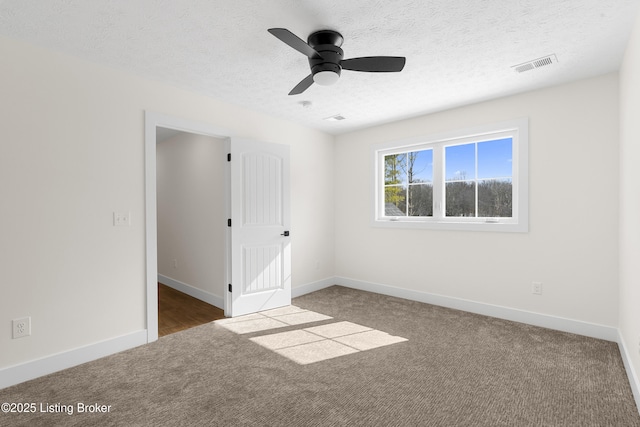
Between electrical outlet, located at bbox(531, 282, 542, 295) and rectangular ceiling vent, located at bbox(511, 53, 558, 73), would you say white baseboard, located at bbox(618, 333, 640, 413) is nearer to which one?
electrical outlet, located at bbox(531, 282, 542, 295)

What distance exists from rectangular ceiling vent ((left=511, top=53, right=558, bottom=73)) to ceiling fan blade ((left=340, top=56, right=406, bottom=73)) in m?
1.33

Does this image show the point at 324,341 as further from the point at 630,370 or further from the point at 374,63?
the point at 374,63

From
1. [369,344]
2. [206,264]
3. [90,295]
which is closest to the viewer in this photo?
[90,295]

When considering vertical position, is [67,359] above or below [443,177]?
below

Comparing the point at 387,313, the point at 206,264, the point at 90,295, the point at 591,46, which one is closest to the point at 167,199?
the point at 206,264

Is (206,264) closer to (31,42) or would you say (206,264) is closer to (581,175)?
(31,42)

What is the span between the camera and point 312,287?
4.78 metres

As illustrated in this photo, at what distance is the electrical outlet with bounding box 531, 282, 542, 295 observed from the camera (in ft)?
10.8

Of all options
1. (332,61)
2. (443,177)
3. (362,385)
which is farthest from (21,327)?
→ (443,177)

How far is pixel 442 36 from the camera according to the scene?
227 centimetres

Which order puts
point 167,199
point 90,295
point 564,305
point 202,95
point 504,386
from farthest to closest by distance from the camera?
point 167,199, point 202,95, point 564,305, point 90,295, point 504,386

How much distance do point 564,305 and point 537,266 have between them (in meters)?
0.43

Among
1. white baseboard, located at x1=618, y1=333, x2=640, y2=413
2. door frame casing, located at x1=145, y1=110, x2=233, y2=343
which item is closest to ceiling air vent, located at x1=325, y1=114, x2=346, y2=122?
door frame casing, located at x1=145, y1=110, x2=233, y2=343

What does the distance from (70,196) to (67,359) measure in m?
1.31
